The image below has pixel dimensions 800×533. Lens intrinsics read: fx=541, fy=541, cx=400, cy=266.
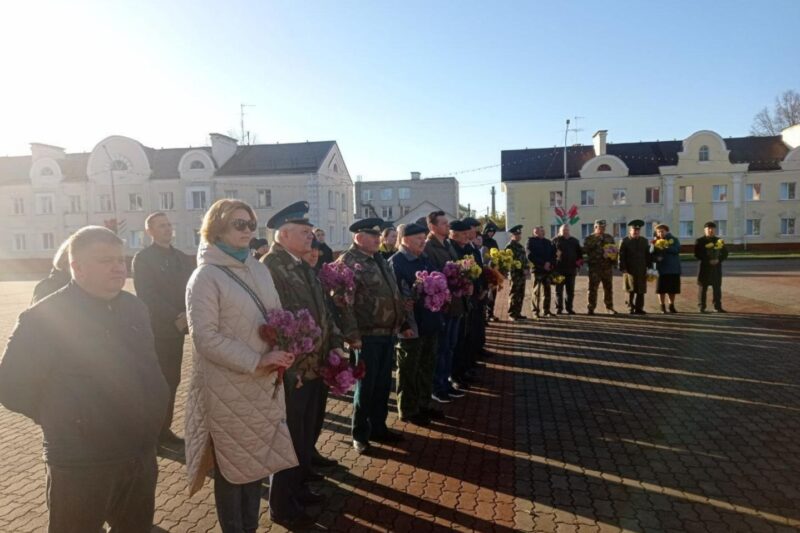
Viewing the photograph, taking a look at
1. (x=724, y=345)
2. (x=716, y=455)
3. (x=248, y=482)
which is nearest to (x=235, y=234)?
(x=248, y=482)

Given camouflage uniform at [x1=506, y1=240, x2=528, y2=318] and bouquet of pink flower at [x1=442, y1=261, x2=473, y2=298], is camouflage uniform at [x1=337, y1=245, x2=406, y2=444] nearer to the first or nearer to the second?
bouquet of pink flower at [x1=442, y1=261, x2=473, y2=298]

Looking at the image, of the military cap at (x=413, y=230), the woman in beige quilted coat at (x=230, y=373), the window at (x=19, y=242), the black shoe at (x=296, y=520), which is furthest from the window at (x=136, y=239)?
the woman in beige quilted coat at (x=230, y=373)

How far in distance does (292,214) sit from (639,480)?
3.63 metres

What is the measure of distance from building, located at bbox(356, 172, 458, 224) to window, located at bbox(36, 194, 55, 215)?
3089 cm

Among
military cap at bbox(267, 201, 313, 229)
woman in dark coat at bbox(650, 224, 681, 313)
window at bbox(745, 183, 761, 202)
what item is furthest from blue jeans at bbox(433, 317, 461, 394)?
window at bbox(745, 183, 761, 202)

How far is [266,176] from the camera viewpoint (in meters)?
42.9

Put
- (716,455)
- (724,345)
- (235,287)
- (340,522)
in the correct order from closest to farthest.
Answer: (235,287) < (340,522) < (716,455) < (724,345)

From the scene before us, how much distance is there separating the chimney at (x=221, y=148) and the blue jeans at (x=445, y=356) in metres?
41.5

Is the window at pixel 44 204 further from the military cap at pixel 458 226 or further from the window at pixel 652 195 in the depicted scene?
the window at pixel 652 195

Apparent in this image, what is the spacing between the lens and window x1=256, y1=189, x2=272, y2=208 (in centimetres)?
4303

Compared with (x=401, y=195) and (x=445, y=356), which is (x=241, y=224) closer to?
(x=445, y=356)

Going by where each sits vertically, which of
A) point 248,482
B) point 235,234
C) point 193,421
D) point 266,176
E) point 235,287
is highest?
point 266,176

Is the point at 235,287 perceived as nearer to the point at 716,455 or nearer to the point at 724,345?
the point at 716,455

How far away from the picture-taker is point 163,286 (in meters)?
5.21
